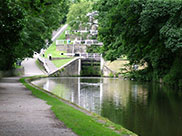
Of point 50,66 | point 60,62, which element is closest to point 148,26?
point 50,66

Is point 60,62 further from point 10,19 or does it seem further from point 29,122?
point 29,122

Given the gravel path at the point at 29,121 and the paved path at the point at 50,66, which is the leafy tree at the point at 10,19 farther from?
the paved path at the point at 50,66

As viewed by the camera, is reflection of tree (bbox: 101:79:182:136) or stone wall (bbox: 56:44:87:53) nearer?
reflection of tree (bbox: 101:79:182:136)

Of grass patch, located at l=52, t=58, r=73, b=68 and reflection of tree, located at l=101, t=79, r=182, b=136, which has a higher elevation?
grass patch, located at l=52, t=58, r=73, b=68

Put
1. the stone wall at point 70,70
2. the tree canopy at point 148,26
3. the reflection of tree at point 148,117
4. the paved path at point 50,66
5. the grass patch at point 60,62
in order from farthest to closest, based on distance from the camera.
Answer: the grass patch at point 60,62 < the paved path at point 50,66 < the stone wall at point 70,70 < the tree canopy at point 148,26 < the reflection of tree at point 148,117

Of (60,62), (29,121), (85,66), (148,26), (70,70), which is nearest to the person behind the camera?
(29,121)

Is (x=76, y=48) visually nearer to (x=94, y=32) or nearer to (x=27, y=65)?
(x=94, y=32)

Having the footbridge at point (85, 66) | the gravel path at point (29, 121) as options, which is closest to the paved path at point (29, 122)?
the gravel path at point (29, 121)

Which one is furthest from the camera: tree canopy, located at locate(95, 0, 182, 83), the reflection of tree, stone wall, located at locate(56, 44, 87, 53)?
stone wall, located at locate(56, 44, 87, 53)

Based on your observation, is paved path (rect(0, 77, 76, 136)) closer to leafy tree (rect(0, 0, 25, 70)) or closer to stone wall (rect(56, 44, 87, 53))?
leafy tree (rect(0, 0, 25, 70))

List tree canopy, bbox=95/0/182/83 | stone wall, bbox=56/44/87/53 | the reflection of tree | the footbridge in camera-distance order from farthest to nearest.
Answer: stone wall, bbox=56/44/87/53 → the footbridge → tree canopy, bbox=95/0/182/83 → the reflection of tree

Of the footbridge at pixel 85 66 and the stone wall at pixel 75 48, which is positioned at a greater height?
the stone wall at pixel 75 48

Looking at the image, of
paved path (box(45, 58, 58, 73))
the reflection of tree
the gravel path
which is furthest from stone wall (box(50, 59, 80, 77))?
the gravel path

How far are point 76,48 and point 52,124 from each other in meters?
69.3
